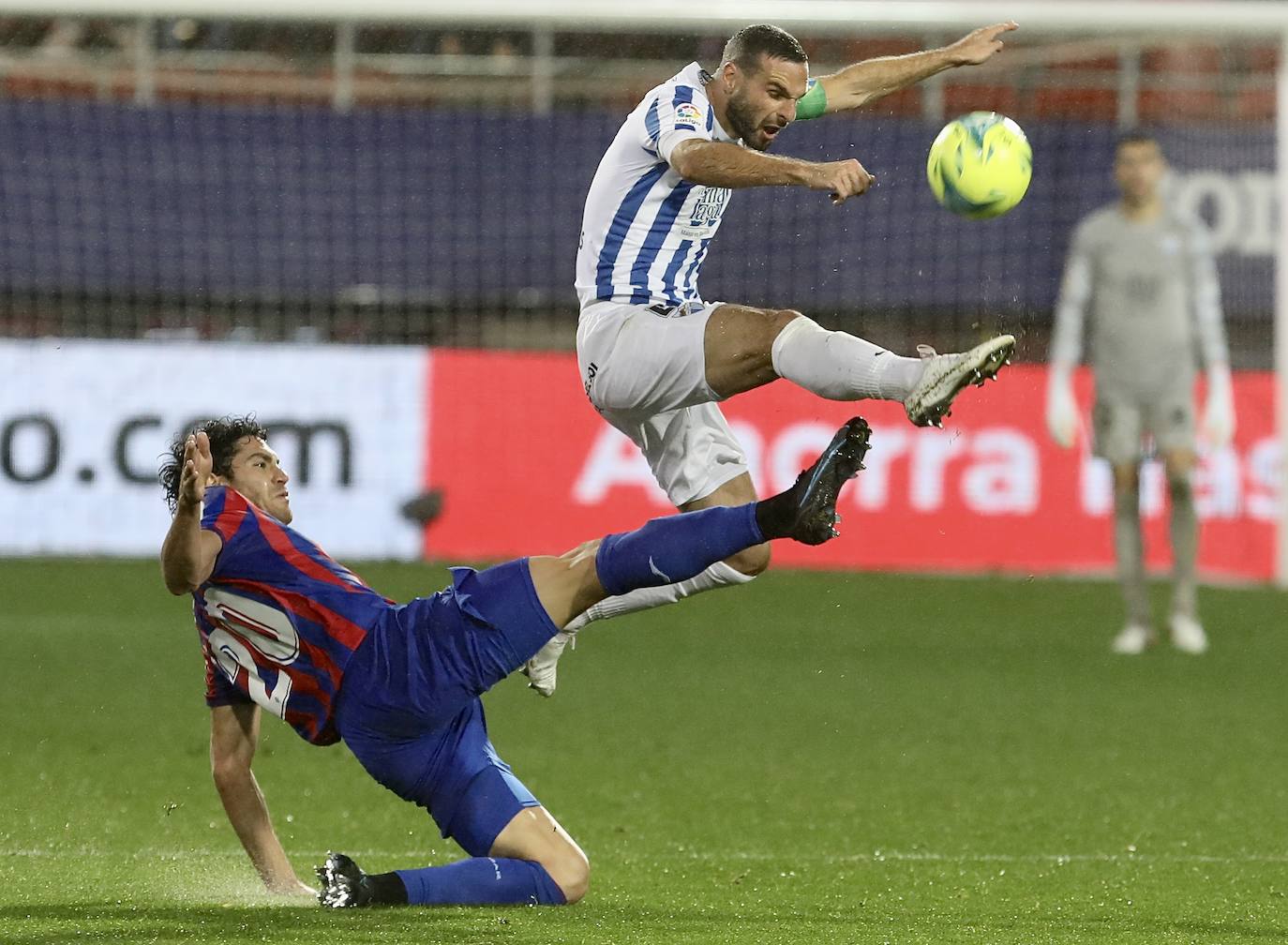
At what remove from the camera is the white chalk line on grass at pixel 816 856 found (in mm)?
5590

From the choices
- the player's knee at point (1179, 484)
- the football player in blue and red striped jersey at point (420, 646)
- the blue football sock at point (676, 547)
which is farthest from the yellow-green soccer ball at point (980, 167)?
the player's knee at point (1179, 484)

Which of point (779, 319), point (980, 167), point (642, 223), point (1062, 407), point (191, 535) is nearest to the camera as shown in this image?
point (191, 535)

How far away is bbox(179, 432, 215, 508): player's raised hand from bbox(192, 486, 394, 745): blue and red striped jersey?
255 mm

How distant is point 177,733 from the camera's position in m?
7.74

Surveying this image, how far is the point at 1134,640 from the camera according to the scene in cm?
1051

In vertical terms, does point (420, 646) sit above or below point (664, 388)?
below

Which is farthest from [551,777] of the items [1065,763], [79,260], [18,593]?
[79,260]

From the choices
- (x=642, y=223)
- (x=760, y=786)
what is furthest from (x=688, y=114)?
(x=760, y=786)

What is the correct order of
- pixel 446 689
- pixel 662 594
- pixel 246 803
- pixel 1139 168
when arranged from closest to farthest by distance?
pixel 446 689 < pixel 246 803 < pixel 662 594 < pixel 1139 168

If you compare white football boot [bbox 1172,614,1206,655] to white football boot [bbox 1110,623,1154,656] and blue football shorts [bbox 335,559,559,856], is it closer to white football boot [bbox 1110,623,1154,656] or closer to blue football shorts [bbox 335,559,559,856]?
white football boot [bbox 1110,623,1154,656]

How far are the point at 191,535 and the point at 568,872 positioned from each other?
1.16 m

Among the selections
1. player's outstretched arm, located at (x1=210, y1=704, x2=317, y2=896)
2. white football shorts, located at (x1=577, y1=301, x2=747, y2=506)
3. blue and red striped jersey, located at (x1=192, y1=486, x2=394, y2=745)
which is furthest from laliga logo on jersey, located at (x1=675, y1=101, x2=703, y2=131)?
player's outstretched arm, located at (x1=210, y1=704, x2=317, y2=896)

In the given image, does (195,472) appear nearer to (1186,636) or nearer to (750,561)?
(750,561)

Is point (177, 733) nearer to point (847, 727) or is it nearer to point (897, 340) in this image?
point (847, 727)
